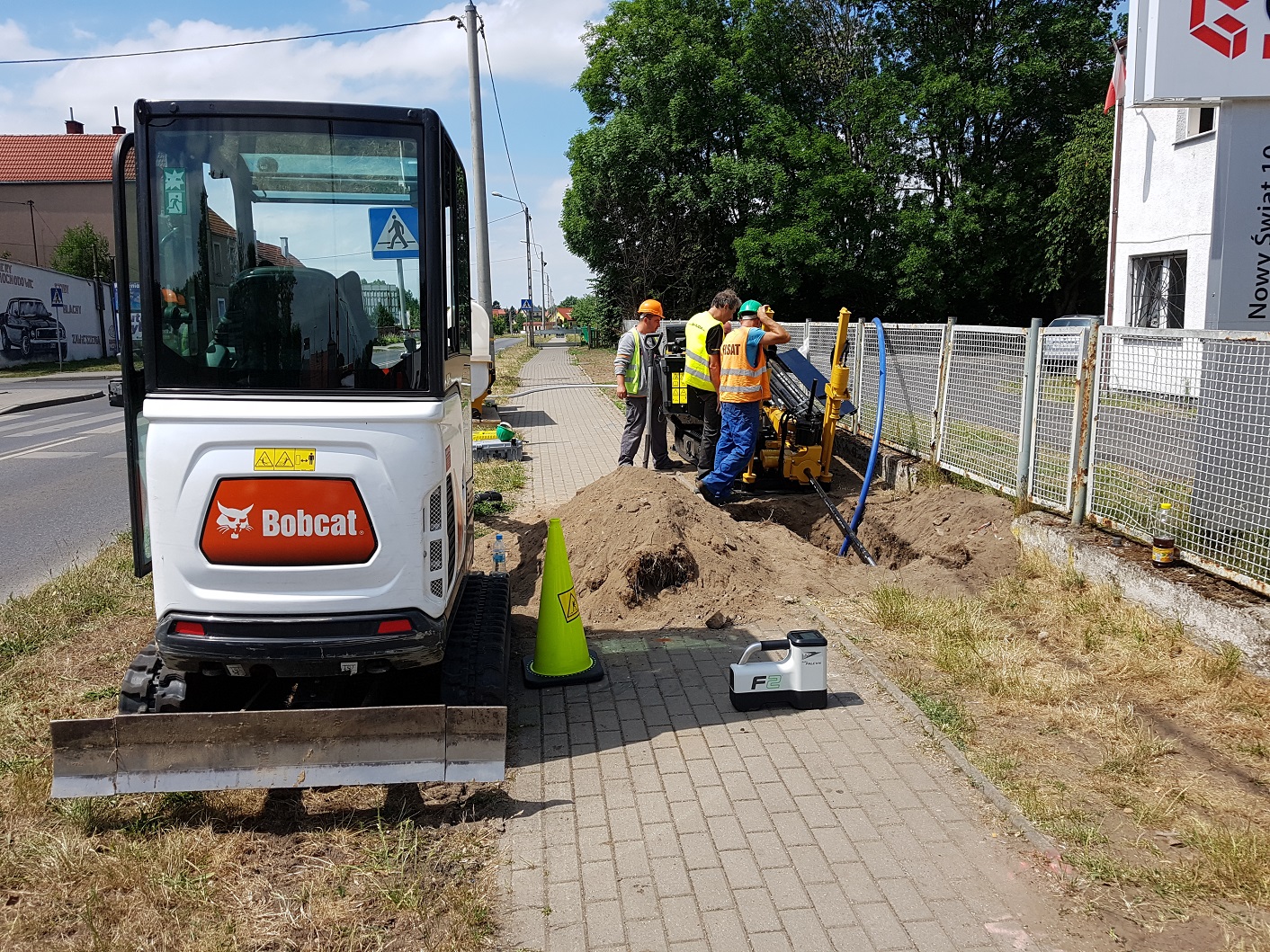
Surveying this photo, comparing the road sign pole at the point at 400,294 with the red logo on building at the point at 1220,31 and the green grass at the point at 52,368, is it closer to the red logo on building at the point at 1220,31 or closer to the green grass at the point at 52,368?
the red logo on building at the point at 1220,31

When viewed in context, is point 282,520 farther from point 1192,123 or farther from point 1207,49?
point 1192,123

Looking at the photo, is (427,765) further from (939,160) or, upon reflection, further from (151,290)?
(939,160)

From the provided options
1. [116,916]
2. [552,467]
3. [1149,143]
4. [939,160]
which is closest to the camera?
[116,916]

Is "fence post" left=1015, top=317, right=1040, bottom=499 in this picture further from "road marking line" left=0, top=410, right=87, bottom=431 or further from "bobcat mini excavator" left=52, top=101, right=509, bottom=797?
"road marking line" left=0, top=410, right=87, bottom=431

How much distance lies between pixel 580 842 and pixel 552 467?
8.91 metres

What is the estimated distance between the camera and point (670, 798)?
394cm

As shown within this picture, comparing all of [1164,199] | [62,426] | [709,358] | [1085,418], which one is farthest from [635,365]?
[62,426]

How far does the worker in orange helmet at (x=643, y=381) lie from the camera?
10.6 metres

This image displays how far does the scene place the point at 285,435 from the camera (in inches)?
144

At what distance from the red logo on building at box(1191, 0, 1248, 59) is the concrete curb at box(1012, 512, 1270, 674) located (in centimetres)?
483

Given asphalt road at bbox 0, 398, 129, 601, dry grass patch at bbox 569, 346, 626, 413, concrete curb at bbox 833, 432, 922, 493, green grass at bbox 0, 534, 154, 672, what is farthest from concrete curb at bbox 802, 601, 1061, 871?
dry grass patch at bbox 569, 346, 626, 413

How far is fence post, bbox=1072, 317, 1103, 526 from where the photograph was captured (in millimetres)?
6777

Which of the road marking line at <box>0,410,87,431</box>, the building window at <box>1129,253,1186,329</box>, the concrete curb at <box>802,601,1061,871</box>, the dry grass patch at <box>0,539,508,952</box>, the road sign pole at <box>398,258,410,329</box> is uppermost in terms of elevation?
the building window at <box>1129,253,1186,329</box>

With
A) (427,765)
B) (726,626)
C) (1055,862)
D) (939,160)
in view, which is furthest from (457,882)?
(939,160)
